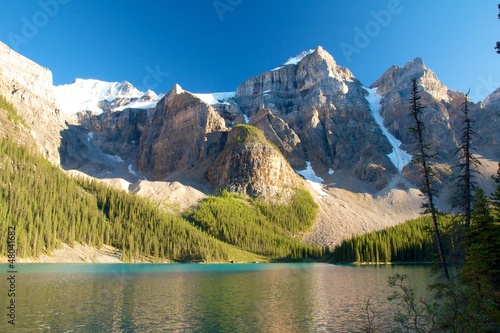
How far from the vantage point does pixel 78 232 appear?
124750 millimetres

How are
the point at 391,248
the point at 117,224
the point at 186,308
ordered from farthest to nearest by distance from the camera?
the point at 117,224
the point at 391,248
the point at 186,308

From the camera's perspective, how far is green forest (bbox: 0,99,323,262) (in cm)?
11344

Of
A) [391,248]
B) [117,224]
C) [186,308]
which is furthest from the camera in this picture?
[117,224]

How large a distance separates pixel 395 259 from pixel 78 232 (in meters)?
103

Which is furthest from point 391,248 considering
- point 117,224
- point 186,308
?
point 186,308

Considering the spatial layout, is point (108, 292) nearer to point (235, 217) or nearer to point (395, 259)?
point (395, 259)

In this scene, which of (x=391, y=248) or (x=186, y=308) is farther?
(x=391, y=248)

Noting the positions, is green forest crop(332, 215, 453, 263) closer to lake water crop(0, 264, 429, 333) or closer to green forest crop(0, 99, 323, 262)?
green forest crop(0, 99, 323, 262)

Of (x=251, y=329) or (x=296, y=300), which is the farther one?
(x=296, y=300)

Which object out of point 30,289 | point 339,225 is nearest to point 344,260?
point 339,225

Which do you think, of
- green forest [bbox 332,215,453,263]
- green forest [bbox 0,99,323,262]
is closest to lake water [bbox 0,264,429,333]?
green forest [bbox 0,99,323,262]

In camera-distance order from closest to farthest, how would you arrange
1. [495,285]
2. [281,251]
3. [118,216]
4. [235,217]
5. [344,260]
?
[495,285] → [344,260] → [118,216] → [281,251] → [235,217]

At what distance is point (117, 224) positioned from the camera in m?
139

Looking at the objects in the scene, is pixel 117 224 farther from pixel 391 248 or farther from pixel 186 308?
pixel 186 308
